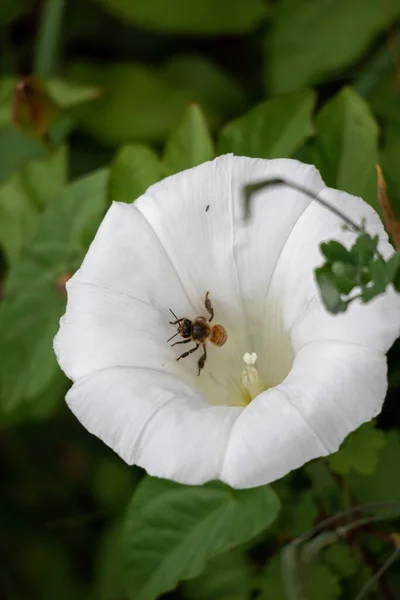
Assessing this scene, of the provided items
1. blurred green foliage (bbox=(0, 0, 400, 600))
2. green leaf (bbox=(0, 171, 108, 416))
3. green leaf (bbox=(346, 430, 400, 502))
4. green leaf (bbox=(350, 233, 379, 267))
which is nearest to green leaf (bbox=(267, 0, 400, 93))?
blurred green foliage (bbox=(0, 0, 400, 600))

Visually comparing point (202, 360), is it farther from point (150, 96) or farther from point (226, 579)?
point (150, 96)

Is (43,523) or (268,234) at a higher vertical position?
(268,234)

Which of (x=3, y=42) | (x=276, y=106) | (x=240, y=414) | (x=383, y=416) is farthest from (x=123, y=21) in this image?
(x=240, y=414)

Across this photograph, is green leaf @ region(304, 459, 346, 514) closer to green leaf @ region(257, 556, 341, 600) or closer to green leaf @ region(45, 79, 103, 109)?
green leaf @ region(257, 556, 341, 600)

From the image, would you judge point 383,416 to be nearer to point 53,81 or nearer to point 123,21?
point 53,81

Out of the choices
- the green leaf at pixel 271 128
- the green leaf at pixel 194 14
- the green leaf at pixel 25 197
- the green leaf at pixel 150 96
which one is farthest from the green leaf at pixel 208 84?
the green leaf at pixel 271 128

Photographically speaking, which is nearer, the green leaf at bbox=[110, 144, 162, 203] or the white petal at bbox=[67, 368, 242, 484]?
the white petal at bbox=[67, 368, 242, 484]
